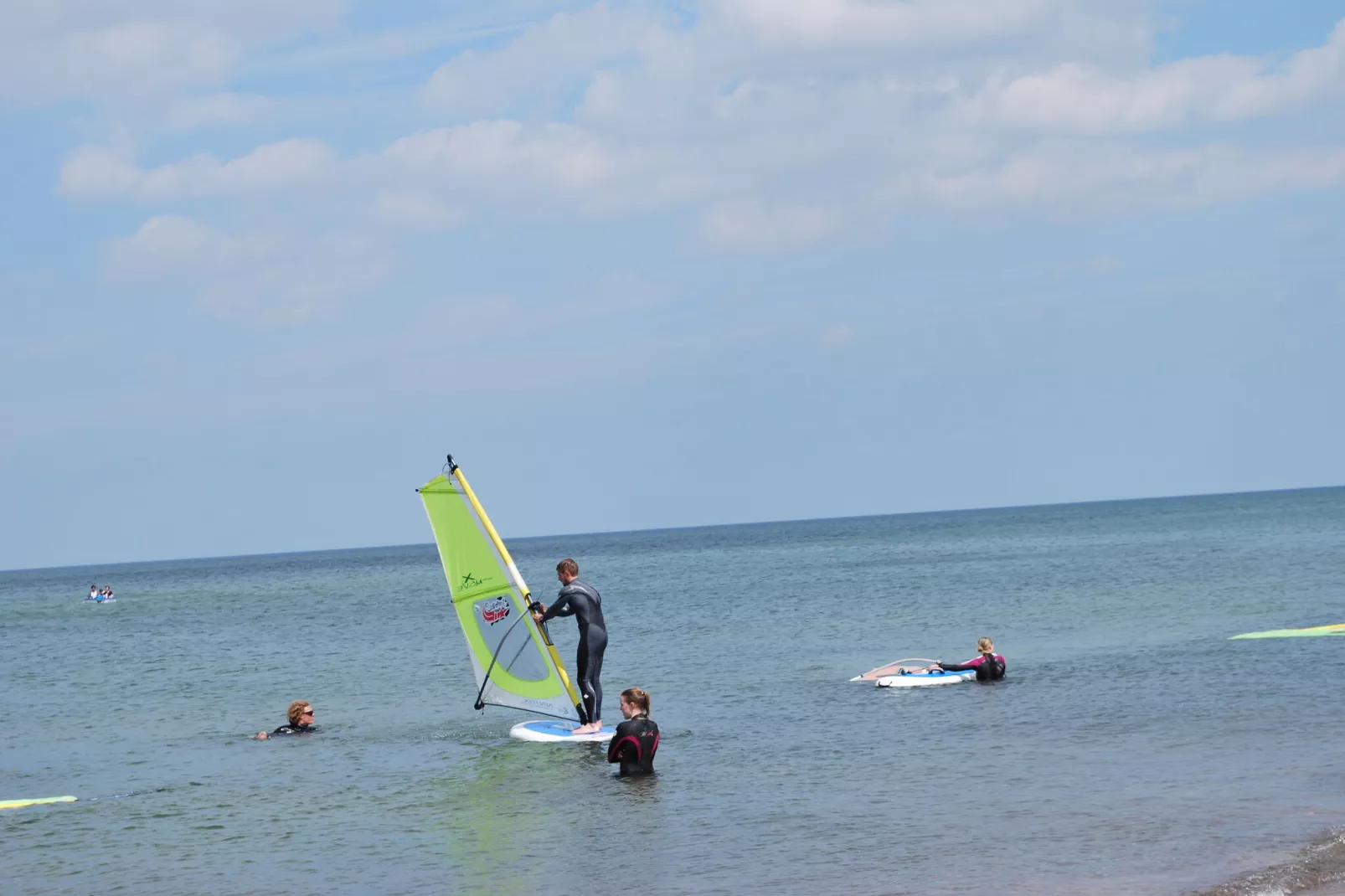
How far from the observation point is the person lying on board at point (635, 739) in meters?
15.7

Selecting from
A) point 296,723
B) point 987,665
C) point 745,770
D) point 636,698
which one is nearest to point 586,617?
point 636,698

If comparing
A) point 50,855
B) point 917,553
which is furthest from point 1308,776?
point 917,553

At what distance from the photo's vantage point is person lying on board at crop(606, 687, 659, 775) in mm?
15719

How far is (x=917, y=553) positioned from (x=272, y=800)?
3671 inches

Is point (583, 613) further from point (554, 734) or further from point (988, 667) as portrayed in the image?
point (988, 667)

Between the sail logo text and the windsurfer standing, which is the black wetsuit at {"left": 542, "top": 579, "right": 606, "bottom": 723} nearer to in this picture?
the windsurfer standing

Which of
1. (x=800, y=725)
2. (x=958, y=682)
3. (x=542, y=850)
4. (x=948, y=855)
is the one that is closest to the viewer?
(x=948, y=855)

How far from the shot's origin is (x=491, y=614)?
60.6ft

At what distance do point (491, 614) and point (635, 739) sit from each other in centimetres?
349

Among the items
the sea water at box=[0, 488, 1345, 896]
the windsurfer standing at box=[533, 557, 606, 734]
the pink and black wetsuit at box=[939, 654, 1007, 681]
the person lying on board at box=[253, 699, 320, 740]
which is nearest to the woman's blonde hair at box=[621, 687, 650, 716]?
the sea water at box=[0, 488, 1345, 896]

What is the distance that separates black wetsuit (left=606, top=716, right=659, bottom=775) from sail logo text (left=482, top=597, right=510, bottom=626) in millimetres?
2969

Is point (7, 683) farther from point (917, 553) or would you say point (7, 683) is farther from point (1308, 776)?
point (917, 553)

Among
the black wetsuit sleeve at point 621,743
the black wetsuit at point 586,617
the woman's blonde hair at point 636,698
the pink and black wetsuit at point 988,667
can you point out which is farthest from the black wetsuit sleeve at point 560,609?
the pink and black wetsuit at point 988,667

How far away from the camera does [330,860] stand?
42.8ft
